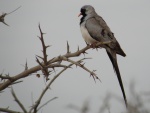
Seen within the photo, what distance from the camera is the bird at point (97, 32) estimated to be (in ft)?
22.6

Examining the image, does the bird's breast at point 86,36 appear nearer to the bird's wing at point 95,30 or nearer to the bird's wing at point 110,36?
the bird's wing at point 95,30

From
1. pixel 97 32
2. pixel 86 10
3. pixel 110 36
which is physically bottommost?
pixel 110 36

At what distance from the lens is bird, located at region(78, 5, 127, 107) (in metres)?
6.89

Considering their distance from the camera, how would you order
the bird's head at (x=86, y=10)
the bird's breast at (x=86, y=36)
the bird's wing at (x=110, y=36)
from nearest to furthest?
the bird's wing at (x=110, y=36)
the bird's breast at (x=86, y=36)
the bird's head at (x=86, y=10)

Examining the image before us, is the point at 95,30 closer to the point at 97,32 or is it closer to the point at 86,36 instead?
the point at 97,32

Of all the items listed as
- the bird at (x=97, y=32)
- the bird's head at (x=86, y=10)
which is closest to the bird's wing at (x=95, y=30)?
the bird at (x=97, y=32)

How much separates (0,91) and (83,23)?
518cm

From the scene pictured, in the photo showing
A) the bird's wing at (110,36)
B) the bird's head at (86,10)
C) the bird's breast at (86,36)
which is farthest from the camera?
the bird's head at (86,10)

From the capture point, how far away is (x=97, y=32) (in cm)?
747

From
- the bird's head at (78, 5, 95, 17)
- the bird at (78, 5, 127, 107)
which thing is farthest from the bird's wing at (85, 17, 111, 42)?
the bird's head at (78, 5, 95, 17)

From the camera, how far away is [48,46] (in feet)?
10.2

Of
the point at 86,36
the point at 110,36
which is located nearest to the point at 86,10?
the point at 86,36

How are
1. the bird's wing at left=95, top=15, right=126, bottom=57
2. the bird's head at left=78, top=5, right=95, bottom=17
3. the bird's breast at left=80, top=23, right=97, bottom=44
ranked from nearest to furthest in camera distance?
1. the bird's wing at left=95, top=15, right=126, bottom=57
2. the bird's breast at left=80, top=23, right=97, bottom=44
3. the bird's head at left=78, top=5, right=95, bottom=17

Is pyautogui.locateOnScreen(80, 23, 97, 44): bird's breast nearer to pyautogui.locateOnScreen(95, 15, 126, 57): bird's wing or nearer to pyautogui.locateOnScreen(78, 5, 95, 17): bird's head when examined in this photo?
pyautogui.locateOnScreen(95, 15, 126, 57): bird's wing
